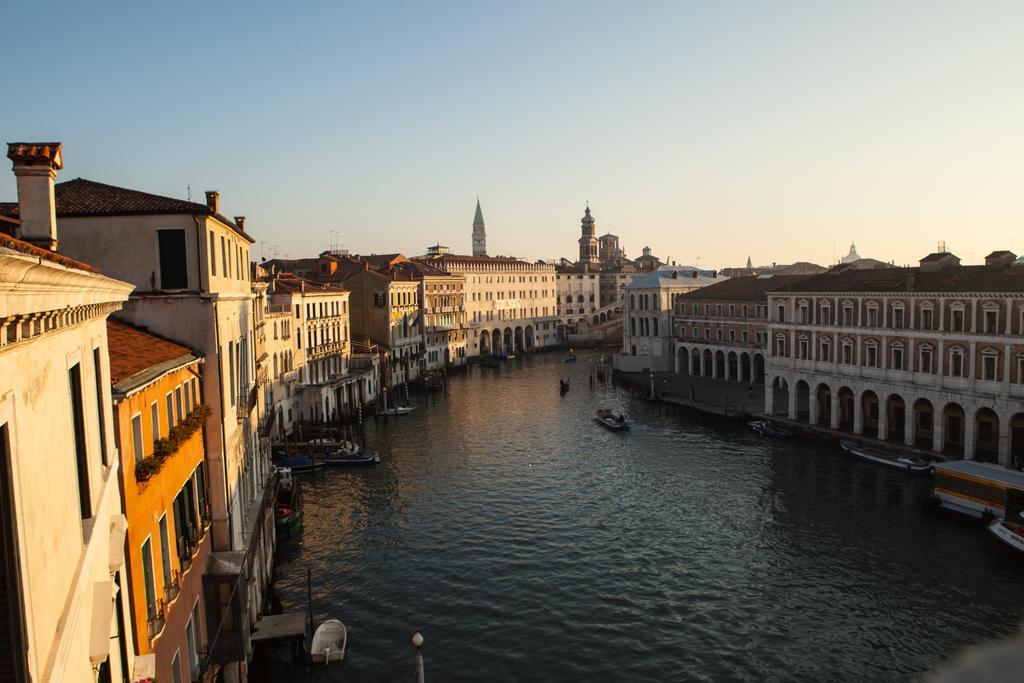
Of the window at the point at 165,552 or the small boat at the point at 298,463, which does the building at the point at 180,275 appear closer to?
the window at the point at 165,552

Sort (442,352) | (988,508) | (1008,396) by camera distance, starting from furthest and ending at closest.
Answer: (442,352), (1008,396), (988,508)

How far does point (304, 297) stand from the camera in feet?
141

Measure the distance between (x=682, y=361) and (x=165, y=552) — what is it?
2233 inches

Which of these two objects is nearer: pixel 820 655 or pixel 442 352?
pixel 820 655

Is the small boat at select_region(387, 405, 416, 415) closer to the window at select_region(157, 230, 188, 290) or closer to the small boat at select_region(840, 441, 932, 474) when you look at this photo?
the small boat at select_region(840, 441, 932, 474)

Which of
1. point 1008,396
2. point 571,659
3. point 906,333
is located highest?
point 906,333

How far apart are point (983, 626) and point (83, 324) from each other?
795 inches

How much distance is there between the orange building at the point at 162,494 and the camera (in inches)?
380

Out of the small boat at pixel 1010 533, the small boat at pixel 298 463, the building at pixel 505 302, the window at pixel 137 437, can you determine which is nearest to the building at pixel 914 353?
the small boat at pixel 1010 533

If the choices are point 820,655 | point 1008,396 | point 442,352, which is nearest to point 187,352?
point 820,655

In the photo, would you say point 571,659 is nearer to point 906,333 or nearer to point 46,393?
point 46,393

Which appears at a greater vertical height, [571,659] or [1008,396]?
[1008,396]

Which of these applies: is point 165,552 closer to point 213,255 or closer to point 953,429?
point 213,255

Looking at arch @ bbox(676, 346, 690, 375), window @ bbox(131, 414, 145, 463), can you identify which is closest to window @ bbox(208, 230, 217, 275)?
window @ bbox(131, 414, 145, 463)
